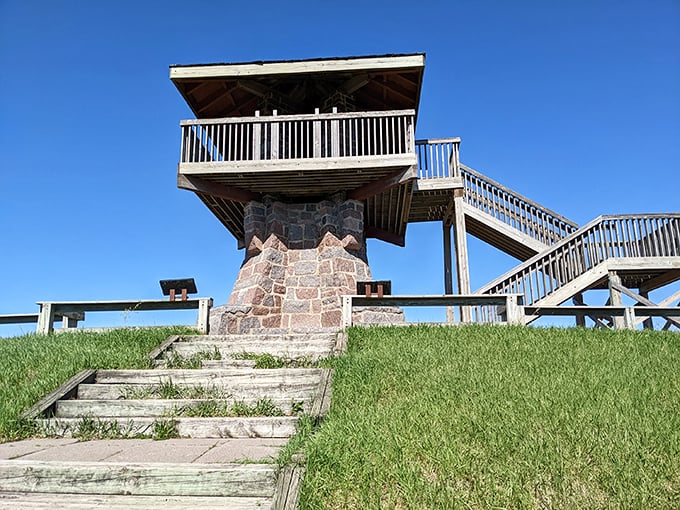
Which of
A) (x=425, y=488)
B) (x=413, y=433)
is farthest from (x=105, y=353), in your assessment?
(x=425, y=488)

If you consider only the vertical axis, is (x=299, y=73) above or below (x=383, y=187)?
above

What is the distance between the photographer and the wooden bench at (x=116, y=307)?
8.04m

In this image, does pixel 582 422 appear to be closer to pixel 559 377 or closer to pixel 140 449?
pixel 559 377

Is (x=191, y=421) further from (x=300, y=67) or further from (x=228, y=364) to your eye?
(x=300, y=67)

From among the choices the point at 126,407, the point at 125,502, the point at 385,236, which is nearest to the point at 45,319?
the point at 126,407

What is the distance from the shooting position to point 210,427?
4141mm

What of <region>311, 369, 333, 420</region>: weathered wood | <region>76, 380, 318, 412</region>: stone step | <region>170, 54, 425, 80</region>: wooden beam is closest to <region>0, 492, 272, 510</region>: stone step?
<region>311, 369, 333, 420</region>: weathered wood

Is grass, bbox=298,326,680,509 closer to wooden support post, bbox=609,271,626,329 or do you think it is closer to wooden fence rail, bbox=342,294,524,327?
wooden fence rail, bbox=342,294,524,327

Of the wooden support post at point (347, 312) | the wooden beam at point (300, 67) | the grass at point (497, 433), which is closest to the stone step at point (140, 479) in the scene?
the grass at point (497, 433)

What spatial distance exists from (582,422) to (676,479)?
778mm

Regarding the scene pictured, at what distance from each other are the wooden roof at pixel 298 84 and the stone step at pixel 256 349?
7.78 metres

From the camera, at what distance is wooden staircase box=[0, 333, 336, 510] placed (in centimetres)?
287

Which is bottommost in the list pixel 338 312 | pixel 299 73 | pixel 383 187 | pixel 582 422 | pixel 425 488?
pixel 425 488

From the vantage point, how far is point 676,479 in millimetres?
2771
